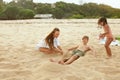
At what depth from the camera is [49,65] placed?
586 centimetres

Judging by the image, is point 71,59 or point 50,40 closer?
point 71,59

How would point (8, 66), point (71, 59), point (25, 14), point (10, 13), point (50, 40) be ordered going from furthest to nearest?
point (25, 14) < point (10, 13) < point (50, 40) < point (71, 59) < point (8, 66)

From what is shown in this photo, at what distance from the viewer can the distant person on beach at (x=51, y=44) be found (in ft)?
25.9

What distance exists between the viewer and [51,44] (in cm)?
807

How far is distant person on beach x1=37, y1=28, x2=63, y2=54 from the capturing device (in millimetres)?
7902

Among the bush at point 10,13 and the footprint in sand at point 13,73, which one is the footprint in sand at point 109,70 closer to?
the footprint in sand at point 13,73

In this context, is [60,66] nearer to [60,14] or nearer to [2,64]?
[2,64]

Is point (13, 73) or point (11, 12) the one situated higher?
point (13, 73)

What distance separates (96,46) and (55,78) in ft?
14.0

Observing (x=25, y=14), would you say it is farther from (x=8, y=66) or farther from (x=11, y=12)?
(x=8, y=66)

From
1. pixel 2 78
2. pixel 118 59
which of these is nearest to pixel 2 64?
pixel 2 78

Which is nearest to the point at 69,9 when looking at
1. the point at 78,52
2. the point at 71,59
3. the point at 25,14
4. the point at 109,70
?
the point at 25,14

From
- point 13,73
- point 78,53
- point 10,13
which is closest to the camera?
point 13,73

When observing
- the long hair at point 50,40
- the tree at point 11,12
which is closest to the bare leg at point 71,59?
the long hair at point 50,40
